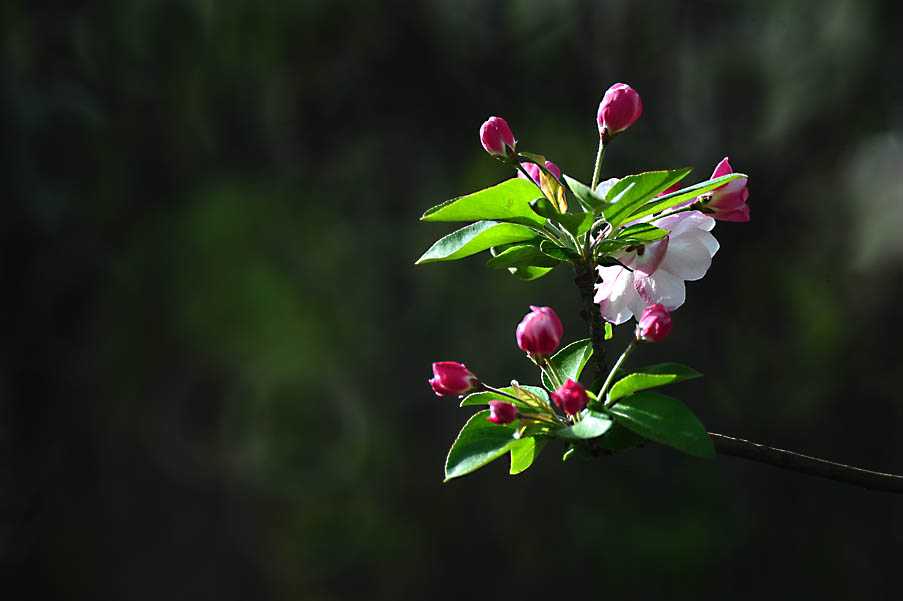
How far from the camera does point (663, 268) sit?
60cm

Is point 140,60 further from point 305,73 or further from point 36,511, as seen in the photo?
point 36,511

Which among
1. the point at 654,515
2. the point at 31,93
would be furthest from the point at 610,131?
the point at 31,93

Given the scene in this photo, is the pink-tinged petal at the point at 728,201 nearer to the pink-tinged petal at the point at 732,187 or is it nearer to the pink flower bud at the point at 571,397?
the pink-tinged petal at the point at 732,187

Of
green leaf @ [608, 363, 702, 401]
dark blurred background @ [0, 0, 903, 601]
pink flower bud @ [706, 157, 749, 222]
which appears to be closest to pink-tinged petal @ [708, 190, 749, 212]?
pink flower bud @ [706, 157, 749, 222]

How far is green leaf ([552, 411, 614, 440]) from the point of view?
49 cm

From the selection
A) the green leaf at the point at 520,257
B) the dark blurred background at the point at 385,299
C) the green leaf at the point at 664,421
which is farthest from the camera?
the dark blurred background at the point at 385,299

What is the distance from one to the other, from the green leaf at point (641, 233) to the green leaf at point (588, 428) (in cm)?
11

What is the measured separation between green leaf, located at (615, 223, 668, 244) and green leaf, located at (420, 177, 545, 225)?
5cm

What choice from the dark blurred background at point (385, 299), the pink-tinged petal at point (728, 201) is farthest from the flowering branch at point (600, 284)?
the dark blurred background at point (385, 299)

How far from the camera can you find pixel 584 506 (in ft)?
7.88

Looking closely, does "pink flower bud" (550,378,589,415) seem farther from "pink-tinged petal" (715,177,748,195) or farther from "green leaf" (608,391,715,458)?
"pink-tinged petal" (715,177,748,195)

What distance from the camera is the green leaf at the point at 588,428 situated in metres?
0.49

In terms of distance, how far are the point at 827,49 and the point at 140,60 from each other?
5.54ft

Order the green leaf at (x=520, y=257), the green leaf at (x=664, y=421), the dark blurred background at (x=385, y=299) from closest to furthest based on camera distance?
the green leaf at (x=664, y=421) < the green leaf at (x=520, y=257) < the dark blurred background at (x=385, y=299)
